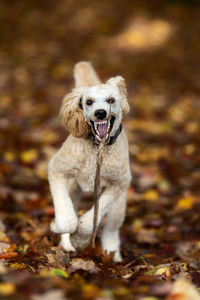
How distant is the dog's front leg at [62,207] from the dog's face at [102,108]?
521 mm

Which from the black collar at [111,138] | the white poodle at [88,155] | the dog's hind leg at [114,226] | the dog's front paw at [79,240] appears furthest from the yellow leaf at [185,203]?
the black collar at [111,138]

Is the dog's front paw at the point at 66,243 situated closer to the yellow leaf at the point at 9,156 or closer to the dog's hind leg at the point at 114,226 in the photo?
the dog's hind leg at the point at 114,226

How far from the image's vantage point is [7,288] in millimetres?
2121

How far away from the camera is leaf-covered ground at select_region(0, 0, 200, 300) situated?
2684mm

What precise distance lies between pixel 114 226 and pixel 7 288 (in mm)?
1566

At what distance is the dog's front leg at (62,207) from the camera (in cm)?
294

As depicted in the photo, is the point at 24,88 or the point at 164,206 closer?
the point at 164,206

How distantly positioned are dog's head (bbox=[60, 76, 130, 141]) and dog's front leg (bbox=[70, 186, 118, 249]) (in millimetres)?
514

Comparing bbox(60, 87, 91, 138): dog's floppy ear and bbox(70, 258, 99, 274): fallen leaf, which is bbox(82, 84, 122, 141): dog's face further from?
bbox(70, 258, 99, 274): fallen leaf

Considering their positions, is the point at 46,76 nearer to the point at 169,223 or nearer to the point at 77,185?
the point at 169,223

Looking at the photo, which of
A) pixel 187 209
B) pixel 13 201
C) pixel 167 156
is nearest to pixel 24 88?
pixel 167 156

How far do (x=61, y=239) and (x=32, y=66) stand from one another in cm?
668

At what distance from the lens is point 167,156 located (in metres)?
6.21

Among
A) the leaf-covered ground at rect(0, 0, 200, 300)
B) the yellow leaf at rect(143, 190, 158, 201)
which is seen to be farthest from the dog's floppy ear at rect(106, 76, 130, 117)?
the yellow leaf at rect(143, 190, 158, 201)
